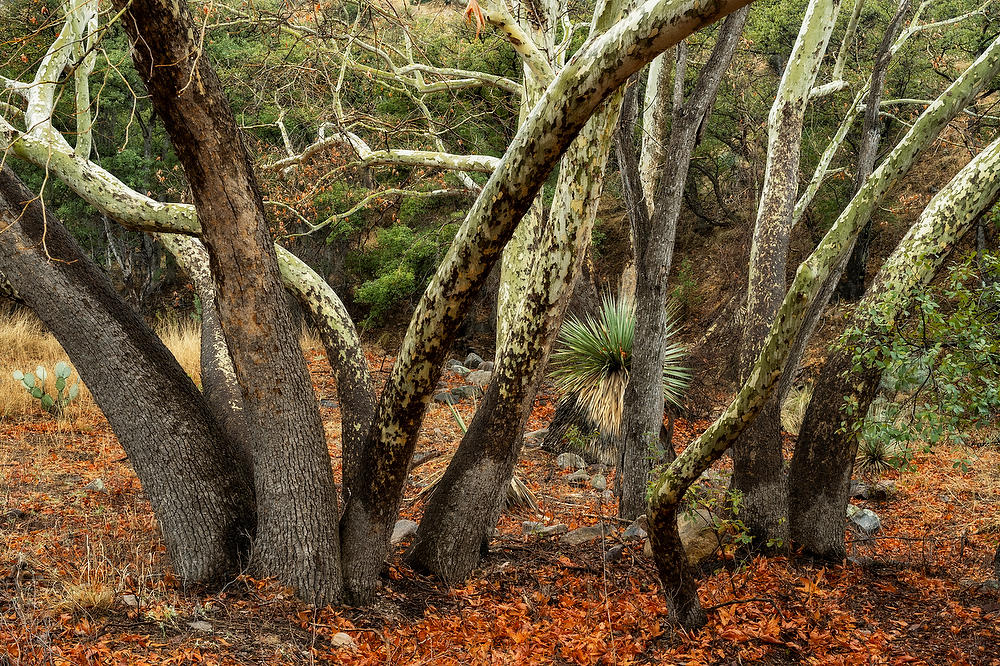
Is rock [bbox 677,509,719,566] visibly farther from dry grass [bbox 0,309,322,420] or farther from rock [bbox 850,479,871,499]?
dry grass [bbox 0,309,322,420]

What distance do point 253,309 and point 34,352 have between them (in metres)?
10.2

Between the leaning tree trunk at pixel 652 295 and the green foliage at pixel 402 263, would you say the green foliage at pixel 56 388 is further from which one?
the leaning tree trunk at pixel 652 295

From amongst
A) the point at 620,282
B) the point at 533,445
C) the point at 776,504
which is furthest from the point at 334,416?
the point at 776,504

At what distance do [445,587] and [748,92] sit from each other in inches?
480

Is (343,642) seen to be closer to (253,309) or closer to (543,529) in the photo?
(253,309)

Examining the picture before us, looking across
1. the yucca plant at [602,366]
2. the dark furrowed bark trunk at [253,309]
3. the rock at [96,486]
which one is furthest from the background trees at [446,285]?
the yucca plant at [602,366]

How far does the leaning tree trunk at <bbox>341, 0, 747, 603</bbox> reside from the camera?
121 inches

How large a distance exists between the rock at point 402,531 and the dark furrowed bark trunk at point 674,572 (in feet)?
7.05

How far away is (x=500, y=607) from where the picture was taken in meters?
5.04

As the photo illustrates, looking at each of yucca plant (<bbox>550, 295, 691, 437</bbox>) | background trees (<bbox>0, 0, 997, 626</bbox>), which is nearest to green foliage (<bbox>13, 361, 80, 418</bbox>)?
background trees (<bbox>0, 0, 997, 626</bbox>)

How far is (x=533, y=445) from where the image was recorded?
10.6 meters

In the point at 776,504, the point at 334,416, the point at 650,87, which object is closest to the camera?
the point at 776,504

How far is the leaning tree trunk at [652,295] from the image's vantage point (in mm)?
6133

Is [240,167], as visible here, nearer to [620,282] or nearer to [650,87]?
[650,87]
